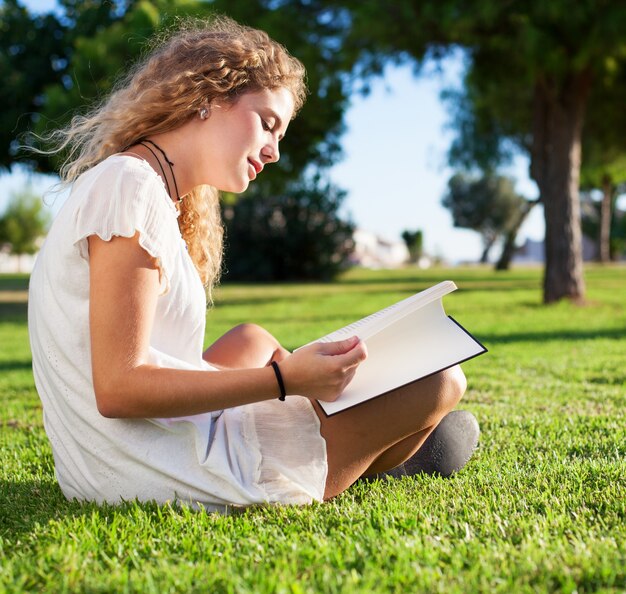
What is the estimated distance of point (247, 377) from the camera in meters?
→ 1.89

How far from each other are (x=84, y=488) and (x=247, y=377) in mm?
736

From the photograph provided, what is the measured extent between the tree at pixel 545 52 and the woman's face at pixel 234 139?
9647mm

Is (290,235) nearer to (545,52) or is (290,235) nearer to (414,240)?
(545,52)

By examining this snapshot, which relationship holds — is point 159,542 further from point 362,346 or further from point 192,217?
point 192,217

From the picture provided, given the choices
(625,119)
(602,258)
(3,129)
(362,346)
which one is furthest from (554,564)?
(602,258)

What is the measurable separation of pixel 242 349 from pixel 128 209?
932mm

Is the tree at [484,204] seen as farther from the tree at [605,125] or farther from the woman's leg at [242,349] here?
the woman's leg at [242,349]

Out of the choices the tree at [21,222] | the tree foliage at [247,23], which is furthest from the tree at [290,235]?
the tree at [21,222]

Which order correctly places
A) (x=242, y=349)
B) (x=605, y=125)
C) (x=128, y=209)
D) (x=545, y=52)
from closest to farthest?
(x=128, y=209) → (x=242, y=349) → (x=545, y=52) → (x=605, y=125)

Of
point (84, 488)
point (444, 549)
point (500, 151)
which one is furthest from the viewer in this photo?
point (500, 151)

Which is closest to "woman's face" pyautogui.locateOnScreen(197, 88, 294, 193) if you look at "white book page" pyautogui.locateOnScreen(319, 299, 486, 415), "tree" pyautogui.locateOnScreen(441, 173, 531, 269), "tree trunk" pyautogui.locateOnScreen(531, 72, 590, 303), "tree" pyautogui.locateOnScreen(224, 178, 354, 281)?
"white book page" pyautogui.locateOnScreen(319, 299, 486, 415)

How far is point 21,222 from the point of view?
49.8m

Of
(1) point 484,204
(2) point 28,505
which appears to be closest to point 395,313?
(2) point 28,505

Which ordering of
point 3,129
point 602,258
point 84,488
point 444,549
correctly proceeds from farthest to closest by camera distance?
1. point 602,258
2. point 3,129
3. point 84,488
4. point 444,549
